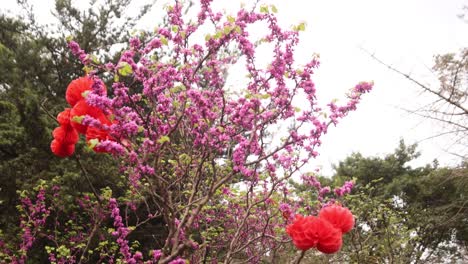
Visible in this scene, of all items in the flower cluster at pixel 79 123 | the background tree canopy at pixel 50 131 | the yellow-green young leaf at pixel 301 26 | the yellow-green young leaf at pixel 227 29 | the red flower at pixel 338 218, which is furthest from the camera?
the background tree canopy at pixel 50 131

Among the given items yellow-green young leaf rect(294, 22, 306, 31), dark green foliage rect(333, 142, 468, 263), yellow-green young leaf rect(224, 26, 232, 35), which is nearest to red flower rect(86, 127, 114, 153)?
yellow-green young leaf rect(224, 26, 232, 35)

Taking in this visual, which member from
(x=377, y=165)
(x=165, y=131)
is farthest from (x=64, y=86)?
(x=377, y=165)

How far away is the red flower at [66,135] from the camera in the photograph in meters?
2.28

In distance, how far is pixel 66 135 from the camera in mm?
2289

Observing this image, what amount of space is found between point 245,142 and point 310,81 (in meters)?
0.68

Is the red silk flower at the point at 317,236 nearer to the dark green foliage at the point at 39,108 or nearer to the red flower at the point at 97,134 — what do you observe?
the red flower at the point at 97,134

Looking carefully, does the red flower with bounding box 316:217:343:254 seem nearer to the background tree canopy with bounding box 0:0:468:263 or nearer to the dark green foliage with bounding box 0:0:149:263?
the background tree canopy with bounding box 0:0:468:263

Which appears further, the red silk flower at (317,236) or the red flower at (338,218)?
→ the red flower at (338,218)

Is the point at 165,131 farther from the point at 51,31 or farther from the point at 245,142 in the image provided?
the point at 51,31

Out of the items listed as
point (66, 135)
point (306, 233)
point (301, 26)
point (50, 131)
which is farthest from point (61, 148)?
point (50, 131)

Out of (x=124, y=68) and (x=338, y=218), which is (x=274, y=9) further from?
(x=338, y=218)

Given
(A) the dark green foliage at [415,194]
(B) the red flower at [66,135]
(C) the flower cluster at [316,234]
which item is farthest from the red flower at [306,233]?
(A) the dark green foliage at [415,194]

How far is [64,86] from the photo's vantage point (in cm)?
1034

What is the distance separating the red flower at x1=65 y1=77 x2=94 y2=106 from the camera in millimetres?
2271
